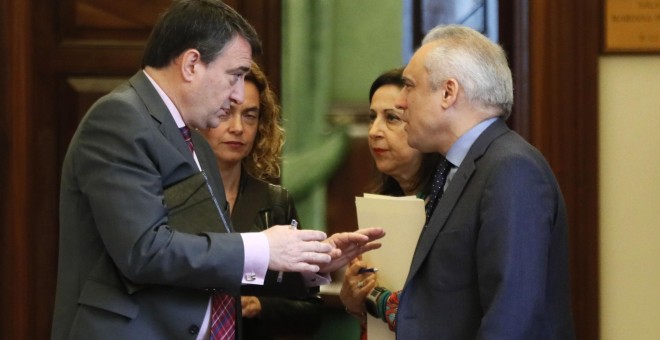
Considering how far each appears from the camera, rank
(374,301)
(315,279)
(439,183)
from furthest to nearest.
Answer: (374,301)
(315,279)
(439,183)

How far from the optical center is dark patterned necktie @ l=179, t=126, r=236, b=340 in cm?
246

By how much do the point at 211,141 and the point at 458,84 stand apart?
1016mm

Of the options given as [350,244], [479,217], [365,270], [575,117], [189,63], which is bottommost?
[365,270]

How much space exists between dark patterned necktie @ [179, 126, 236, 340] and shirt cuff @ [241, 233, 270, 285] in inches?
5.6

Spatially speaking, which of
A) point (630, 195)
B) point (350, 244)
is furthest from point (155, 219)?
point (630, 195)

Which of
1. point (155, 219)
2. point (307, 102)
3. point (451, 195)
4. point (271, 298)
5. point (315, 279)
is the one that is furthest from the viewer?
point (307, 102)

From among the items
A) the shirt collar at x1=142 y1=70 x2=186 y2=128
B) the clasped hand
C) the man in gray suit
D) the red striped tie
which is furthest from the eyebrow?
the red striped tie

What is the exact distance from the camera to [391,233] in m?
2.86

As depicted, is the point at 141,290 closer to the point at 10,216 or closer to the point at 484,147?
the point at 484,147

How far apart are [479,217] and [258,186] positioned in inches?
44.2

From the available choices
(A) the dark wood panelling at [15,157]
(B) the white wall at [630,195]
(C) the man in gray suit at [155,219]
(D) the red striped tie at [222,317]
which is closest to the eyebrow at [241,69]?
(C) the man in gray suit at [155,219]

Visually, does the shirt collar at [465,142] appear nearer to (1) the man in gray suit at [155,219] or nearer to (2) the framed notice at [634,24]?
(1) the man in gray suit at [155,219]

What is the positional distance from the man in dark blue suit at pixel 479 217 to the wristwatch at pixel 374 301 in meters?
0.33

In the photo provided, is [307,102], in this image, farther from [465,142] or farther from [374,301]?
[465,142]
